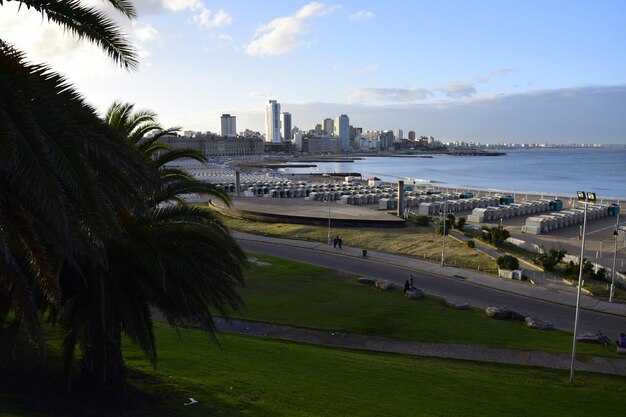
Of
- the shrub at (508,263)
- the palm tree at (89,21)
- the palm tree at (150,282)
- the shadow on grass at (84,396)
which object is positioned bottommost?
the shrub at (508,263)

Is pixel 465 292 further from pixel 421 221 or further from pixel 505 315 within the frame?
pixel 421 221

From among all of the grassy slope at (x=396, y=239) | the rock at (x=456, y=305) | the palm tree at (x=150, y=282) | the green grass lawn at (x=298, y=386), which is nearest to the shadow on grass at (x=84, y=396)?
the green grass lawn at (x=298, y=386)

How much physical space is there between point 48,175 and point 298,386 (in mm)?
8707

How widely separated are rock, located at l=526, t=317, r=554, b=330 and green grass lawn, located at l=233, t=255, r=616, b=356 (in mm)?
292

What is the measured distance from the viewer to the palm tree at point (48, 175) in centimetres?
510

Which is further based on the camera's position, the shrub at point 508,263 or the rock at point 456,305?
the shrub at point 508,263

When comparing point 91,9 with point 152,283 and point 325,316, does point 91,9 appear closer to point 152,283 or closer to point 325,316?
point 152,283

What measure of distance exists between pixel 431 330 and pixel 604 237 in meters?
27.7

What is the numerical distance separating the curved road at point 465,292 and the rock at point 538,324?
61 centimetres

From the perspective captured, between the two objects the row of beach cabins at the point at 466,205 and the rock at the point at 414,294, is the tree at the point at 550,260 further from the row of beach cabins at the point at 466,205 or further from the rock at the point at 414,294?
the row of beach cabins at the point at 466,205

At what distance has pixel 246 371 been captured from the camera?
13.1m

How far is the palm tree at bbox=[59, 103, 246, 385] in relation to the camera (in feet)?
30.1

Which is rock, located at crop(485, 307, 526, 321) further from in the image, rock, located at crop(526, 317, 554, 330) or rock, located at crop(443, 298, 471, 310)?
rock, located at crop(443, 298, 471, 310)

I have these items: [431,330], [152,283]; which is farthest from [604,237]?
[152,283]
